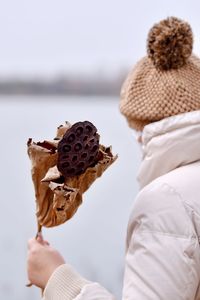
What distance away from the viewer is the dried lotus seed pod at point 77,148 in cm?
94

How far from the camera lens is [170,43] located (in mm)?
1202

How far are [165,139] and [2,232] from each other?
4.11ft

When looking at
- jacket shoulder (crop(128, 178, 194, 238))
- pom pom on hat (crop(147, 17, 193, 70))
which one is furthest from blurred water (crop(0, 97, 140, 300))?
jacket shoulder (crop(128, 178, 194, 238))

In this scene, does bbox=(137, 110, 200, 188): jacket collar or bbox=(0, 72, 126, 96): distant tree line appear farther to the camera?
bbox=(0, 72, 126, 96): distant tree line

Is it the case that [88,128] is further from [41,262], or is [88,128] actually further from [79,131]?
[41,262]

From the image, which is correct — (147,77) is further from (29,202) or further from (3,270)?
(3,270)

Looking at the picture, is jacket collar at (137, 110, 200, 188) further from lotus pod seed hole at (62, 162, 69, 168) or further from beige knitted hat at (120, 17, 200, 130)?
lotus pod seed hole at (62, 162, 69, 168)

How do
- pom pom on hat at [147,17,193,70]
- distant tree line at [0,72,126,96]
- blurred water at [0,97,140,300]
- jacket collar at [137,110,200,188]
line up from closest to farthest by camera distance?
jacket collar at [137,110,200,188], pom pom on hat at [147,17,193,70], distant tree line at [0,72,126,96], blurred water at [0,97,140,300]

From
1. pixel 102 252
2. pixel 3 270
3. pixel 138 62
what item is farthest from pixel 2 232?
pixel 138 62

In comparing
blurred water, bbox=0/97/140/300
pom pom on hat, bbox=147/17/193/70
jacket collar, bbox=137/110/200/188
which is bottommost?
blurred water, bbox=0/97/140/300

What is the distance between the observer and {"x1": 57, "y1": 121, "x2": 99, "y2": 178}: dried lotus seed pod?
94cm

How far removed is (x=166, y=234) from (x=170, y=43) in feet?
1.42

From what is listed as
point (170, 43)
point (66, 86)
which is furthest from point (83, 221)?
point (170, 43)

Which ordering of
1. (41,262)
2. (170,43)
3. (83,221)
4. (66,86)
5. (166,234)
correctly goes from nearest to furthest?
(166,234), (41,262), (170,43), (66,86), (83,221)
